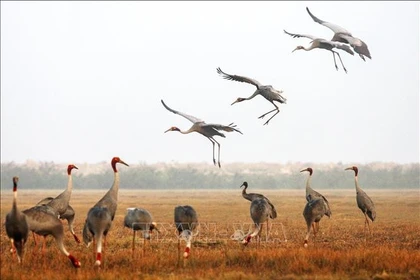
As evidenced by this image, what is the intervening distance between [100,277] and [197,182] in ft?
313

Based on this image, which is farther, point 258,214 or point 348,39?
point 348,39

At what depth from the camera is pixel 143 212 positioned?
13430 millimetres

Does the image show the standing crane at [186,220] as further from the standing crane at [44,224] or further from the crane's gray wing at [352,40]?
the crane's gray wing at [352,40]

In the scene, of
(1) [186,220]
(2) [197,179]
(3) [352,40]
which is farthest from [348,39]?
(2) [197,179]

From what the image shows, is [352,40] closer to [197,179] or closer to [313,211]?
[313,211]

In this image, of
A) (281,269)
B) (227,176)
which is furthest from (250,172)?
(281,269)

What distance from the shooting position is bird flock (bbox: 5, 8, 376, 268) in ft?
38.5

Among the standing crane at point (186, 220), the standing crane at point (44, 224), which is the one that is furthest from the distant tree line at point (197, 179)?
the standing crane at point (44, 224)

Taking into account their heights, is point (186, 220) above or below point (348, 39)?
below

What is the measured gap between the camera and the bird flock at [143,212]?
11734 mm

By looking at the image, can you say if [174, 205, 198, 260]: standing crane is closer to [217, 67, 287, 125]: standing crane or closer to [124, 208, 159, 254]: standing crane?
[124, 208, 159, 254]: standing crane

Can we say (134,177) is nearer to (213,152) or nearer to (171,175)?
(171,175)

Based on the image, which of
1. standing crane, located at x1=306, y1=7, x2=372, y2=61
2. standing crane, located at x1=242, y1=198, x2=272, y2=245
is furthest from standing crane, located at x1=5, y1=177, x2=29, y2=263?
standing crane, located at x1=306, y1=7, x2=372, y2=61

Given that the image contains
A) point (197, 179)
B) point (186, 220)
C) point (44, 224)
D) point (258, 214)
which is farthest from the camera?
point (197, 179)
